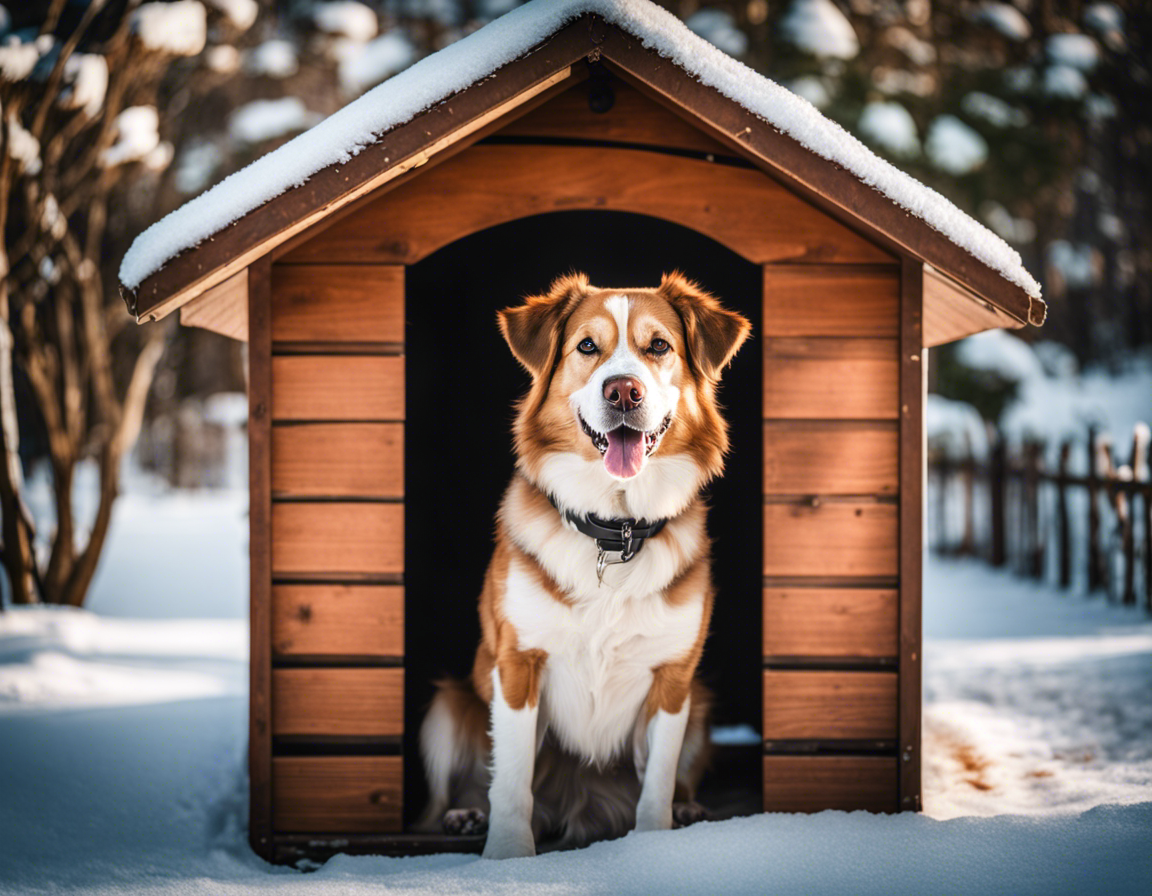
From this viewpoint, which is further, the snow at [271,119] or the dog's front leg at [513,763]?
the snow at [271,119]

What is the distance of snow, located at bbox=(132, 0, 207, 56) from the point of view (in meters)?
4.88

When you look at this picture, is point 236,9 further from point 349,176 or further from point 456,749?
point 456,749

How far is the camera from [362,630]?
2.73 metres

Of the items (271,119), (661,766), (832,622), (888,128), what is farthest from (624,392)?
(888,128)

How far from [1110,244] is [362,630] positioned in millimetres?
20945

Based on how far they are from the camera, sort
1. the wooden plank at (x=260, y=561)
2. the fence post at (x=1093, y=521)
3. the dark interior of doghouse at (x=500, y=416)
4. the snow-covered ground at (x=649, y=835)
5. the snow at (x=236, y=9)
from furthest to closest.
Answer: the fence post at (x=1093, y=521) < the snow at (x=236, y=9) < the dark interior of doghouse at (x=500, y=416) < the wooden plank at (x=260, y=561) < the snow-covered ground at (x=649, y=835)

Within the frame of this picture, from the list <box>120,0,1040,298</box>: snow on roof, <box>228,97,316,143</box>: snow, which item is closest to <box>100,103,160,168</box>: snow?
<box>228,97,316,143</box>: snow

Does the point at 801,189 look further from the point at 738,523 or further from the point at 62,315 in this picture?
the point at 62,315

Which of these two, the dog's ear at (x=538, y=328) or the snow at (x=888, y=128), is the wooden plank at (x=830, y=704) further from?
the snow at (x=888, y=128)

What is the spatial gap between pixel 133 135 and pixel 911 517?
5.14 m

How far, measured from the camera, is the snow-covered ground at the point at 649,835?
230cm

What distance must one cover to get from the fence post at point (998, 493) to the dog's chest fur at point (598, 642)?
6.30m

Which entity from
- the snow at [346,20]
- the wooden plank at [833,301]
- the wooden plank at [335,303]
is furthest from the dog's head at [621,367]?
the snow at [346,20]

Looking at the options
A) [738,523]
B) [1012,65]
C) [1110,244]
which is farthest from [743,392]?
[1110,244]
